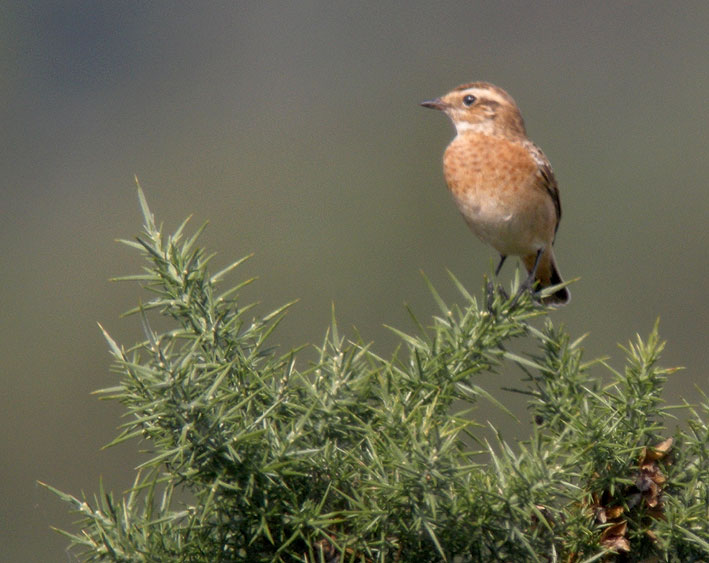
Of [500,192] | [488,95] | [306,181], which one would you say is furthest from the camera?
[306,181]

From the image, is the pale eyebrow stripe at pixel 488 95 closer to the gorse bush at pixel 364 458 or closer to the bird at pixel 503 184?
the bird at pixel 503 184

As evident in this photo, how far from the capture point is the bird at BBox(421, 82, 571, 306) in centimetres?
510

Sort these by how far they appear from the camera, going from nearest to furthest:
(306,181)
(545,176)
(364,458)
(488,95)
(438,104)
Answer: (364,458) → (545,176) → (488,95) → (438,104) → (306,181)

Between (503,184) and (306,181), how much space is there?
83.7ft

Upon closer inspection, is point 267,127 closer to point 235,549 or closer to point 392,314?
point 392,314

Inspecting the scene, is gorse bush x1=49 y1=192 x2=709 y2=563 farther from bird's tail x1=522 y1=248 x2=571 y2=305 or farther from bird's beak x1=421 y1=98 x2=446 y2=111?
bird's beak x1=421 y1=98 x2=446 y2=111

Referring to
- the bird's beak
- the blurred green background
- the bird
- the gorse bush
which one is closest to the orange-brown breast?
the bird

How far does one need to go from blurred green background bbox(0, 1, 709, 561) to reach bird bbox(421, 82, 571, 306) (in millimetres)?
6434

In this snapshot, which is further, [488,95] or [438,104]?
[438,104]

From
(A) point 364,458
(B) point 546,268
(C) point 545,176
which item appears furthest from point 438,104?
(A) point 364,458

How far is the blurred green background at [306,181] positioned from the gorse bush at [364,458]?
31.9ft

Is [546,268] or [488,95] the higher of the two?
[488,95]

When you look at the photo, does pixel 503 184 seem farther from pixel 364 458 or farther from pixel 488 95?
pixel 364 458

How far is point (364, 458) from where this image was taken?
2.08 m
